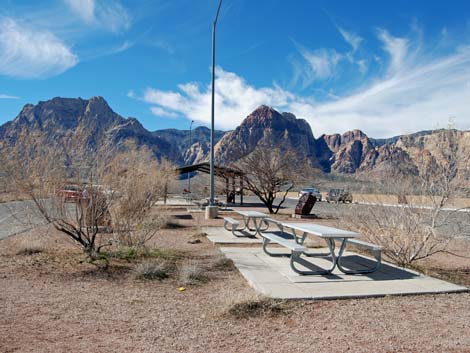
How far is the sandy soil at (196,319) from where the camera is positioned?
157 inches

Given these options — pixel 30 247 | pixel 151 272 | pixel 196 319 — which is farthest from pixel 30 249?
pixel 196 319

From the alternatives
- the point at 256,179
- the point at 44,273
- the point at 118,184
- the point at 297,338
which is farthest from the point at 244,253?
the point at 256,179

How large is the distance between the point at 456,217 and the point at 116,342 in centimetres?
648

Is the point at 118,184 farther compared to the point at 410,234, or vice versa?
the point at 118,184

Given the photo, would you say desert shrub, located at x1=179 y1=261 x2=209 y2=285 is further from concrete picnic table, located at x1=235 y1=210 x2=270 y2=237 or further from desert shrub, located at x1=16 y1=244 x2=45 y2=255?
concrete picnic table, located at x1=235 y1=210 x2=270 y2=237

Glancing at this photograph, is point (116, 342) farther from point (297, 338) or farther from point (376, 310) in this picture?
point (376, 310)

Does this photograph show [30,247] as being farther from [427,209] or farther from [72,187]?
[427,209]

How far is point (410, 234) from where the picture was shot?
768 cm

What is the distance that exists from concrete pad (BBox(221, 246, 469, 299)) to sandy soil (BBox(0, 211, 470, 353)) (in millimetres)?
226

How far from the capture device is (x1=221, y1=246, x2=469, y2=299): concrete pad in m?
5.77

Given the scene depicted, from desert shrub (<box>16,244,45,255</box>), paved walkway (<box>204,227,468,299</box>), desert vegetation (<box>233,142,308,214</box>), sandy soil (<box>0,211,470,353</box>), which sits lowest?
sandy soil (<box>0,211,470,353</box>)

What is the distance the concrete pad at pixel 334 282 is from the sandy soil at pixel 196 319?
0.23 metres

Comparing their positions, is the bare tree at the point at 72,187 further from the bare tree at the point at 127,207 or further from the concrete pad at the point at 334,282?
the concrete pad at the point at 334,282

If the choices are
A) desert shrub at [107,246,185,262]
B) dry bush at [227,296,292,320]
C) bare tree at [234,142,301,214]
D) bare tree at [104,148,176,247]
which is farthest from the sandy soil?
bare tree at [234,142,301,214]
